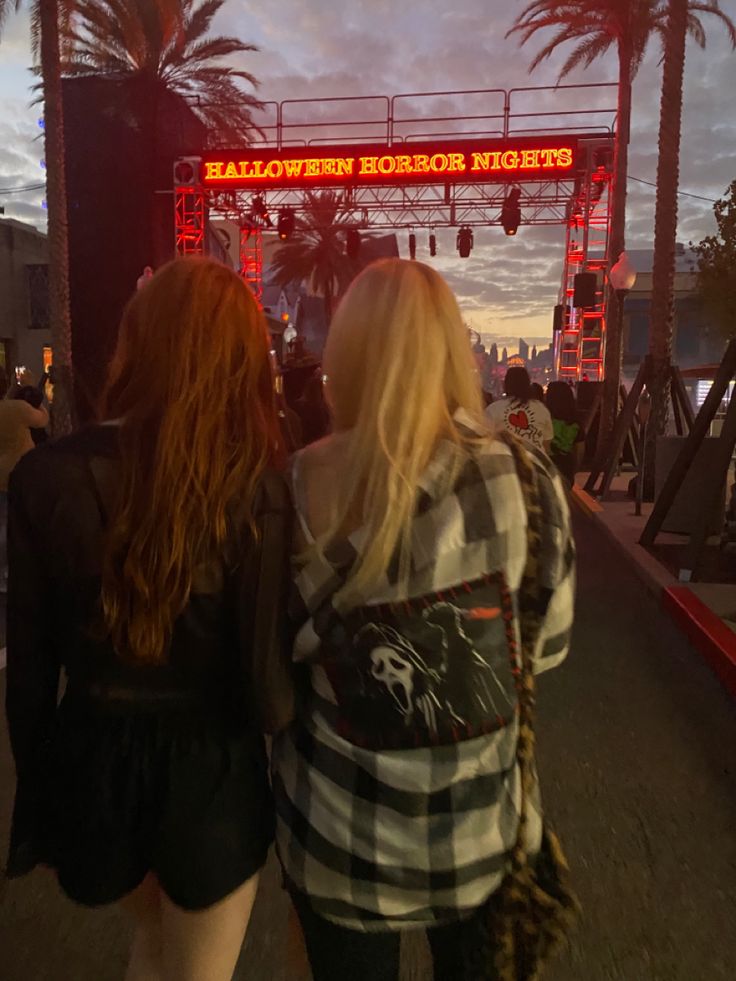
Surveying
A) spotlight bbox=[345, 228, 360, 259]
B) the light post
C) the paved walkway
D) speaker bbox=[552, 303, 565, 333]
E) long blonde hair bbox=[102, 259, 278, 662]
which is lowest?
the paved walkway

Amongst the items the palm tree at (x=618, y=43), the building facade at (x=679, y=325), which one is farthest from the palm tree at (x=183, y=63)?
the building facade at (x=679, y=325)

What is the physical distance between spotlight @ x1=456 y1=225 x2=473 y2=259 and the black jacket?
22.2 metres

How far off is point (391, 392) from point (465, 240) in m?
22.2

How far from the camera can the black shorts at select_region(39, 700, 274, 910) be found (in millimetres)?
1514

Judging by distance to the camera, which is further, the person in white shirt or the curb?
the person in white shirt

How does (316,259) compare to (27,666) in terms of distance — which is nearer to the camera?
(27,666)

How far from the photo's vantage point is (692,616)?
19.9 ft

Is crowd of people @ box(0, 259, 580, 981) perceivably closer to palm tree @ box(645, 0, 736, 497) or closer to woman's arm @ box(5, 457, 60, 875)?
woman's arm @ box(5, 457, 60, 875)

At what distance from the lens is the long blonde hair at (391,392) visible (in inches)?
53.7

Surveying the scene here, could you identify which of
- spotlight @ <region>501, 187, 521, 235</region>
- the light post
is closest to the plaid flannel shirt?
the light post

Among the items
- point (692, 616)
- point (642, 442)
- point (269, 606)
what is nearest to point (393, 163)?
point (642, 442)

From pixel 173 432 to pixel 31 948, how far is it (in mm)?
2028

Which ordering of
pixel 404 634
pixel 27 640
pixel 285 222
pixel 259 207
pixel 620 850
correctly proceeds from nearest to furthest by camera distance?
pixel 404 634 → pixel 27 640 → pixel 620 850 → pixel 259 207 → pixel 285 222

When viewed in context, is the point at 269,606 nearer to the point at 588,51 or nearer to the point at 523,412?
the point at 523,412
